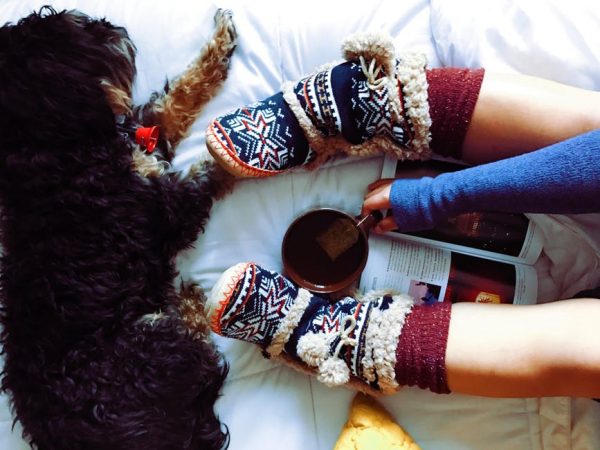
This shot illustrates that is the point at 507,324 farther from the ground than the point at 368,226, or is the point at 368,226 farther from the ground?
the point at 368,226

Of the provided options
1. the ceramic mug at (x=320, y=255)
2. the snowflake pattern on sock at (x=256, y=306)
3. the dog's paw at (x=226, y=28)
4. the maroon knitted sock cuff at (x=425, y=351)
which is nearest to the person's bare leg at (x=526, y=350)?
the maroon knitted sock cuff at (x=425, y=351)

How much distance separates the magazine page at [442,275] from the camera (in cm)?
123

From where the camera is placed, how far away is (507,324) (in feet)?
3.58

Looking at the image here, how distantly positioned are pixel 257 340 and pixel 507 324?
1.53 feet

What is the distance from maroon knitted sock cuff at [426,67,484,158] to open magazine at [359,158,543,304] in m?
0.11

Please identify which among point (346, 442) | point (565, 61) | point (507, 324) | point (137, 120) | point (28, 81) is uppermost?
point (28, 81)

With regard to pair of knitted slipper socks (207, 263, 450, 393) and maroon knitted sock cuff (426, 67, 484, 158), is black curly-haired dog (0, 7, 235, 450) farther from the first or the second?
maroon knitted sock cuff (426, 67, 484, 158)

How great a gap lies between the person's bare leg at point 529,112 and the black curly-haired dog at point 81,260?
23.6 inches

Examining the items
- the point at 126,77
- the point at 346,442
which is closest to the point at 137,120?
the point at 126,77

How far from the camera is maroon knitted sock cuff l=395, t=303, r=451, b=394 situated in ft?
3.63

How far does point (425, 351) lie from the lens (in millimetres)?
1110

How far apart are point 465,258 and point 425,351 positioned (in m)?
0.23

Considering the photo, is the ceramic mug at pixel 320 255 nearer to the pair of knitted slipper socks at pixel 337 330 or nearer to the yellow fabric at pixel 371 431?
the pair of knitted slipper socks at pixel 337 330

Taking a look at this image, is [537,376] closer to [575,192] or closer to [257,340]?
[575,192]
